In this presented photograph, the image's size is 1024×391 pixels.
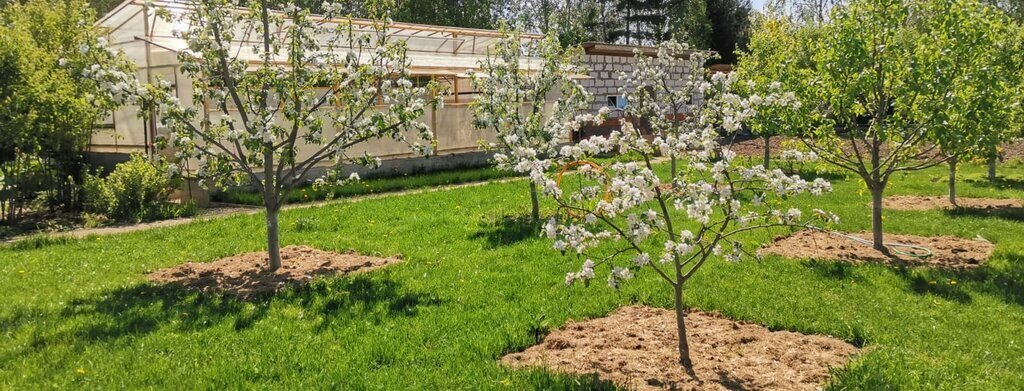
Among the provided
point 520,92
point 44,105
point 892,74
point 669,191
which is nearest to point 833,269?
point 892,74

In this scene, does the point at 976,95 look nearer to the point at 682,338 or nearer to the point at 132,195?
the point at 682,338

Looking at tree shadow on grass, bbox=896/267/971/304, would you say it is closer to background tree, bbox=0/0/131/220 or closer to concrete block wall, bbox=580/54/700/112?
background tree, bbox=0/0/131/220

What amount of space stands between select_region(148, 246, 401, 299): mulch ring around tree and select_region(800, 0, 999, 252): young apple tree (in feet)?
17.4

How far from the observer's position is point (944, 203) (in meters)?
12.5

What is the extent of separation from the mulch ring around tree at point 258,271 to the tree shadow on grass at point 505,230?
1369 millimetres

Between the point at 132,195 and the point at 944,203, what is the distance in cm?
1334

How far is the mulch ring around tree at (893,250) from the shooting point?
26.1ft

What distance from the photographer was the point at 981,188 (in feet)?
47.3

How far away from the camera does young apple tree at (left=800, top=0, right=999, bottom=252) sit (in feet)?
24.7

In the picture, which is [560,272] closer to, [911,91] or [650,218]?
[650,218]

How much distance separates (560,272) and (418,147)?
202 centimetres

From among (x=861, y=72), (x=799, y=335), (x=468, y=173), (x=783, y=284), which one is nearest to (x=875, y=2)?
(x=861, y=72)

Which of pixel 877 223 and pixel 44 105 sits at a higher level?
pixel 44 105

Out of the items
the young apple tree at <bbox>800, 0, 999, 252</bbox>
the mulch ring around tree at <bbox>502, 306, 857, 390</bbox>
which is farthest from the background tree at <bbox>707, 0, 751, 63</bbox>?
the mulch ring around tree at <bbox>502, 306, 857, 390</bbox>
